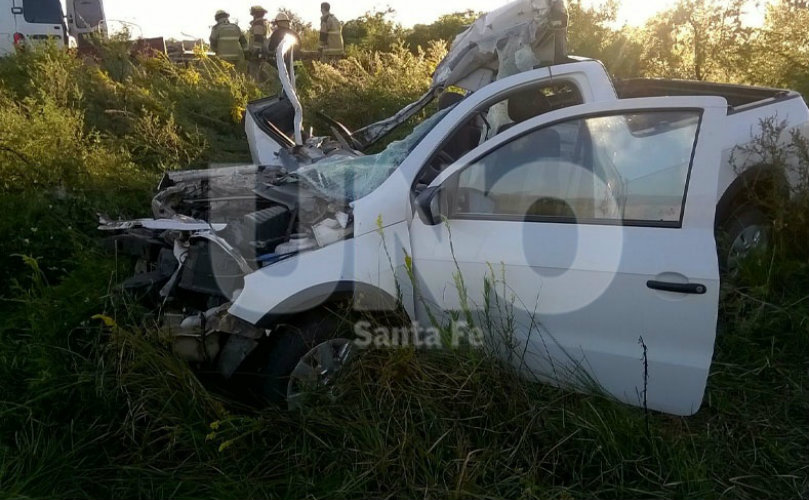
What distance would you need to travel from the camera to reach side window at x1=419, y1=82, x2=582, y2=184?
3424 mm

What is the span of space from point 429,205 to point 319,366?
936mm

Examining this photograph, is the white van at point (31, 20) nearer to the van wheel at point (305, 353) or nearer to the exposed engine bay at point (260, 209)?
the exposed engine bay at point (260, 209)

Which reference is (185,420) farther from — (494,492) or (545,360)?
(545,360)

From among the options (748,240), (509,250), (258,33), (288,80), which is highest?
(258,33)

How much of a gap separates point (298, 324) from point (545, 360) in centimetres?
117

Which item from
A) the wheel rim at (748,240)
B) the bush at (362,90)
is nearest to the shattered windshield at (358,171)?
the wheel rim at (748,240)

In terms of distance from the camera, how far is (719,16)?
295 inches

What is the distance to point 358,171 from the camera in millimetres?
3443

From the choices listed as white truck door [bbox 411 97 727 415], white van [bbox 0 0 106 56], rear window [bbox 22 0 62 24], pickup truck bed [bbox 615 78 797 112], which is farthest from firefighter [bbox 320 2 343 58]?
white truck door [bbox 411 97 727 415]

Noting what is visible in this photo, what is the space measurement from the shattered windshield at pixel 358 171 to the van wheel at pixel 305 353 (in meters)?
0.65

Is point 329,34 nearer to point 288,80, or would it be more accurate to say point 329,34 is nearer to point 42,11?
point 42,11

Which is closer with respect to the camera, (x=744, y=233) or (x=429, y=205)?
(x=429, y=205)

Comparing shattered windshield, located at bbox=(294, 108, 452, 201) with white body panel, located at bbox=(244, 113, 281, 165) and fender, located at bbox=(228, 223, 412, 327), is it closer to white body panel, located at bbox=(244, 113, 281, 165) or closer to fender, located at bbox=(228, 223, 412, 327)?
fender, located at bbox=(228, 223, 412, 327)

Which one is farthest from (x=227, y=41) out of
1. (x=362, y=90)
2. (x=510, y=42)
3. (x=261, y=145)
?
(x=510, y=42)
